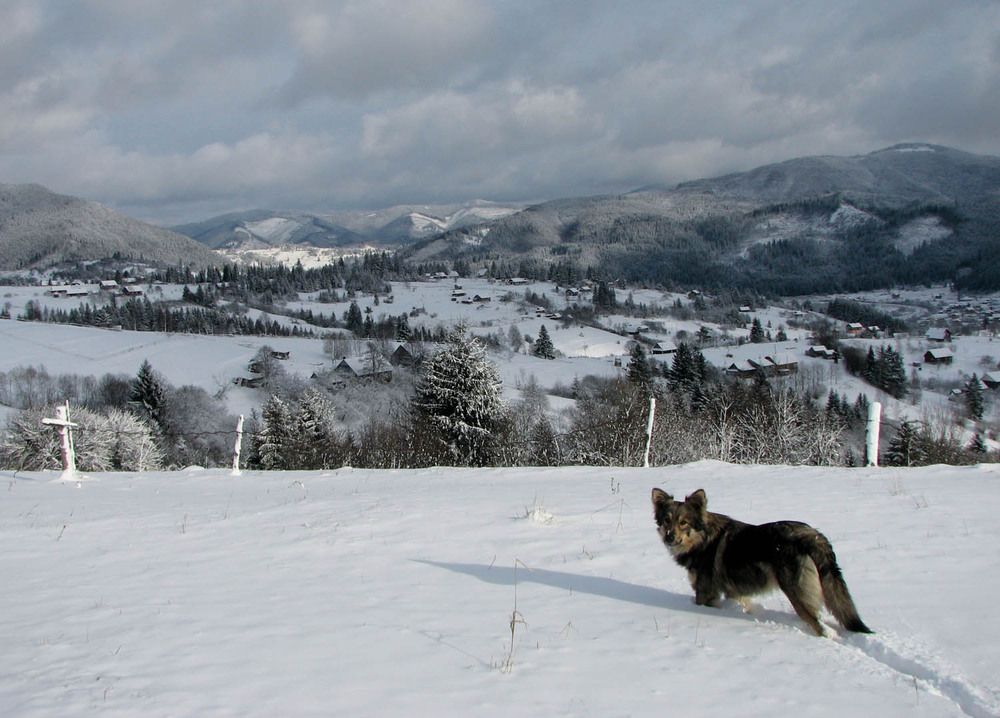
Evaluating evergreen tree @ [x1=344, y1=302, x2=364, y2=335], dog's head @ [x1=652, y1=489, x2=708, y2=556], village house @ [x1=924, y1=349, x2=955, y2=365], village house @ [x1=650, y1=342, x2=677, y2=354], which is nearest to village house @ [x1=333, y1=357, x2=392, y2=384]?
evergreen tree @ [x1=344, y1=302, x2=364, y2=335]

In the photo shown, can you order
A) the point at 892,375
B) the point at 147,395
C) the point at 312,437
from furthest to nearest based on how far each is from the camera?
1. the point at 892,375
2. the point at 147,395
3. the point at 312,437

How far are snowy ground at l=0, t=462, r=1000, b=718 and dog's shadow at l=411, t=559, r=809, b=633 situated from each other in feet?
0.08

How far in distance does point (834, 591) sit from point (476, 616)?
2382 mm

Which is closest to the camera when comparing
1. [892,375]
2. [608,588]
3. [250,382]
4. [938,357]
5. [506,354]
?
[608,588]

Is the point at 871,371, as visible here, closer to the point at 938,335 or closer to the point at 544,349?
the point at 544,349

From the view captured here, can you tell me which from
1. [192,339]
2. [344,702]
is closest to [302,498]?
[344,702]

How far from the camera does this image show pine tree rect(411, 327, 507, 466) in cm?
2798

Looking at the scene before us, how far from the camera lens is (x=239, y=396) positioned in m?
74.4

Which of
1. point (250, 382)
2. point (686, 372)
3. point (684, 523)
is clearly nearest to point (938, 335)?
point (686, 372)

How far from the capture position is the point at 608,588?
493cm

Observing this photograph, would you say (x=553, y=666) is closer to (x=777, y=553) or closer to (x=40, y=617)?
(x=777, y=553)

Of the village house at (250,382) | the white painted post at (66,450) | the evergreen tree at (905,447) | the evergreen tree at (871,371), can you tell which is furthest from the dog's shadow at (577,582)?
the evergreen tree at (871,371)

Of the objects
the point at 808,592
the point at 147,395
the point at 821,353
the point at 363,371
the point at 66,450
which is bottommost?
the point at 821,353

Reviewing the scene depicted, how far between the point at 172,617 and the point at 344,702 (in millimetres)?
2029
